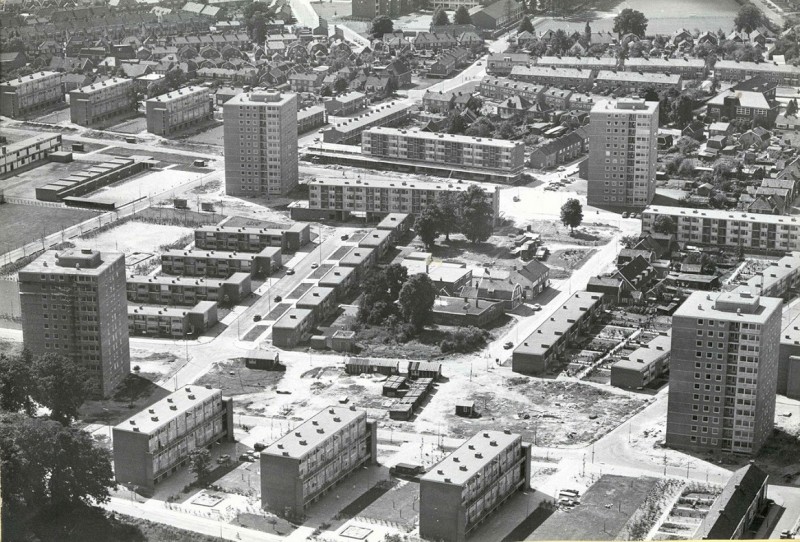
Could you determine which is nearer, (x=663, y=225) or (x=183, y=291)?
(x=183, y=291)

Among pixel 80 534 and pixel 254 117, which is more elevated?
pixel 254 117

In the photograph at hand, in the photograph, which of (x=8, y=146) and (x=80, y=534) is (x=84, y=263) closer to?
(x=80, y=534)

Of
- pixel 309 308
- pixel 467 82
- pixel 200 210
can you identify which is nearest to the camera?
pixel 309 308

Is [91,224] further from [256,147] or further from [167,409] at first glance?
[167,409]

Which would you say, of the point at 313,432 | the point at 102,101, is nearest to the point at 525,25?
the point at 102,101

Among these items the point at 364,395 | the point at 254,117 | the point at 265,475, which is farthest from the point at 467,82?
the point at 265,475

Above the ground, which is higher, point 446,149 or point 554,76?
point 554,76

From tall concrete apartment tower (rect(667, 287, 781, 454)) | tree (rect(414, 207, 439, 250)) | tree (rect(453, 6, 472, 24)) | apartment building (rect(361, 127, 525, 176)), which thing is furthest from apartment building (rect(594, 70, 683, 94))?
tall concrete apartment tower (rect(667, 287, 781, 454))
